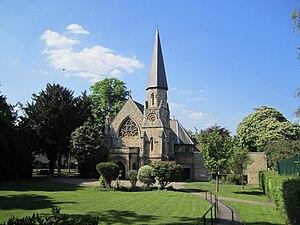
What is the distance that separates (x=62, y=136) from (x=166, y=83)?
1629 cm

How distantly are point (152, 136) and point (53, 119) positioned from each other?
526 inches

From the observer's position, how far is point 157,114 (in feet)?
137

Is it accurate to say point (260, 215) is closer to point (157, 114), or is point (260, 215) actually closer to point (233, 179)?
point (233, 179)

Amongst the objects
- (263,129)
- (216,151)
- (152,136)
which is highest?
(263,129)

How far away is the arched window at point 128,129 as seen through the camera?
43.7 meters

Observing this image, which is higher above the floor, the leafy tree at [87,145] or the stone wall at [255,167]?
→ the leafy tree at [87,145]

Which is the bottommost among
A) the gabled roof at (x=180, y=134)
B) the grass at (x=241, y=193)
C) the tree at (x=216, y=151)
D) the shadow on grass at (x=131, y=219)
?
the grass at (x=241, y=193)

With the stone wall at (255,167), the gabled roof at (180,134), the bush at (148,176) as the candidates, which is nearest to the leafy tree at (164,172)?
the bush at (148,176)

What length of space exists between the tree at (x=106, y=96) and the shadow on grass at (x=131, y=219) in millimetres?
37544

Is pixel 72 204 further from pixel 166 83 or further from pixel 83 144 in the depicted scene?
pixel 166 83

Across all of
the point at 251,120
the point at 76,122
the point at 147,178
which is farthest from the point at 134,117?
the point at 251,120

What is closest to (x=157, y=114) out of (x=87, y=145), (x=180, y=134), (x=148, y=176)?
(x=180, y=134)

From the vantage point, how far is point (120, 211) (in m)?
14.6

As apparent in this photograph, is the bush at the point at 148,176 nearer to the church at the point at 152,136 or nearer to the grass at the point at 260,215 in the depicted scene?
the grass at the point at 260,215
